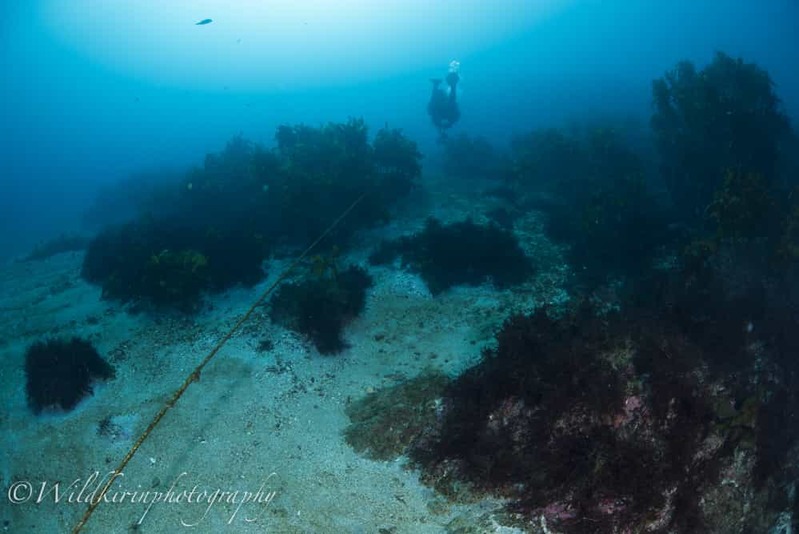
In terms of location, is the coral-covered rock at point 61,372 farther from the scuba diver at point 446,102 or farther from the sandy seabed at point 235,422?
the scuba diver at point 446,102

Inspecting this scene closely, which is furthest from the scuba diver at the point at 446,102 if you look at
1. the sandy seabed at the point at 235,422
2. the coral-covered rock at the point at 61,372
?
the coral-covered rock at the point at 61,372

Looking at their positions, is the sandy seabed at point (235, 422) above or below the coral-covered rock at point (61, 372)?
below

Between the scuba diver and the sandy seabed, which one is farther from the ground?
the scuba diver

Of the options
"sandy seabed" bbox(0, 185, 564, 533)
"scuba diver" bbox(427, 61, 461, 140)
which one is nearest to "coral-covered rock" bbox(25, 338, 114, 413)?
"sandy seabed" bbox(0, 185, 564, 533)

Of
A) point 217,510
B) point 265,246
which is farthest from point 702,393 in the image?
point 265,246

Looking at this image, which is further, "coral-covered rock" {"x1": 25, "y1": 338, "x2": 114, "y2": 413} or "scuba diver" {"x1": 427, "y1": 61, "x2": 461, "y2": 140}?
"scuba diver" {"x1": 427, "y1": 61, "x2": 461, "y2": 140}

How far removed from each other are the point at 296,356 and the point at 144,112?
4139 inches

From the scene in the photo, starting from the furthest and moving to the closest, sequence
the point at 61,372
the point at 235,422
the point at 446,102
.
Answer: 1. the point at 446,102
2. the point at 61,372
3. the point at 235,422

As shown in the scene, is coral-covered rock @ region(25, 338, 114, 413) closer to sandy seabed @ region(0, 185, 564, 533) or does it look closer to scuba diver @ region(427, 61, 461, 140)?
sandy seabed @ region(0, 185, 564, 533)

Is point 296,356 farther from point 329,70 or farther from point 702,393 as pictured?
point 329,70

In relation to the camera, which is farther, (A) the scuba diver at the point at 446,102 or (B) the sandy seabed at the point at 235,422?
(A) the scuba diver at the point at 446,102

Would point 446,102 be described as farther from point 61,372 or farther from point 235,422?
point 61,372

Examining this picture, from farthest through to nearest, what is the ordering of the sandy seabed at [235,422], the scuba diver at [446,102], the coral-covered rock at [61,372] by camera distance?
the scuba diver at [446,102]
the coral-covered rock at [61,372]
the sandy seabed at [235,422]

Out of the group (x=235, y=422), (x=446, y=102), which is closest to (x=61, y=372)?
(x=235, y=422)
